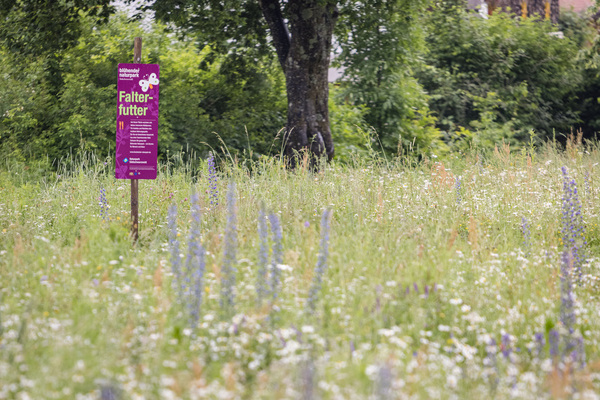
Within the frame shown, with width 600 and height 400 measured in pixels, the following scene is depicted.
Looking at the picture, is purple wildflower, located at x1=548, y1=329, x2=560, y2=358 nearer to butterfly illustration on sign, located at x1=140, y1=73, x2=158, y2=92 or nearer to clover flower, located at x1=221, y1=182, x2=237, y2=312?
clover flower, located at x1=221, y1=182, x2=237, y2=312

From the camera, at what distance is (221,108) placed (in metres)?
13.5

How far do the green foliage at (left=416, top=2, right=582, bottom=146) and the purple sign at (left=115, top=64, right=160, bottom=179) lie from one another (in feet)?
39.3

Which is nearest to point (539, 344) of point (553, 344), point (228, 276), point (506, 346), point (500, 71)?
point (553, 344)

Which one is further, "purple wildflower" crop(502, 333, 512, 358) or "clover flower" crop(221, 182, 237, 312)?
"clover flower" crop(221, 182, 237, 312)

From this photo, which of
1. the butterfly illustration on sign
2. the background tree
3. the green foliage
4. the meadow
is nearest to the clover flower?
the meadow

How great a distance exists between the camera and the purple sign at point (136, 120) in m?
6.30

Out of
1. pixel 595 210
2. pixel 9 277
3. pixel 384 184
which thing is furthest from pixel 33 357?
pixel 595 210

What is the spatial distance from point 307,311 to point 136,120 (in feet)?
10.7

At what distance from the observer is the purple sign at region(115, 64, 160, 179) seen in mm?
6297

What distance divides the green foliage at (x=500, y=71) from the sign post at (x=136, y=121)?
39.3 ft

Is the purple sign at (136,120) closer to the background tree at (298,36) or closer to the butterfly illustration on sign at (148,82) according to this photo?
the butterfly illustration on sign at (148,82)

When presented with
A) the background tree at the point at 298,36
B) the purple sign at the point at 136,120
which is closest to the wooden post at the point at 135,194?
the purple sign at the point at 136,120

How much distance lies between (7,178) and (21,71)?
2887mm

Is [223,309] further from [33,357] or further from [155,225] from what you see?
[155,225]
